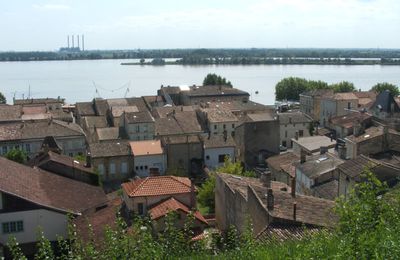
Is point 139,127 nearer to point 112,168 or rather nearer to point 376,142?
point 112,168

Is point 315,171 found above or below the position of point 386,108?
below

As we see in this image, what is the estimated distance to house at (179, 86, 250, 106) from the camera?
60312 mm

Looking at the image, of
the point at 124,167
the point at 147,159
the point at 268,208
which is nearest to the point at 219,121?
the point at 147,159

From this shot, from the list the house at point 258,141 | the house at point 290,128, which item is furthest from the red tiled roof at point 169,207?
the house at point 290,128

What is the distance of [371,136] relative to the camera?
22500 millimetres

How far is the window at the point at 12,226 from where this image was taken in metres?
14.1

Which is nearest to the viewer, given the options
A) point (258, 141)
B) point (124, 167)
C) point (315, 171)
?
point (315, 171)

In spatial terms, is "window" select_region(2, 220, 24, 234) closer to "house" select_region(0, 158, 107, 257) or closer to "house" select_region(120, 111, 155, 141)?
"house" select_region(0, 158, 107, 257)

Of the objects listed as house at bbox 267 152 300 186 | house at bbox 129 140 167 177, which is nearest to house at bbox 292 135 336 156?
house at bbox 267 152 300 186

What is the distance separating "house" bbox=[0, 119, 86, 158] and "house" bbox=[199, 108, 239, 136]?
11.8m

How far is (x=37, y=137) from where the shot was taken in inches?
1347

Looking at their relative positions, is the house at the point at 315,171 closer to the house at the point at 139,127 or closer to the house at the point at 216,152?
the house at the point at 216,152

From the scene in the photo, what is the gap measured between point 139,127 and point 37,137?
28.7ft

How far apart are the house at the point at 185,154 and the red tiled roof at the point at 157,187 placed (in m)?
13.0
